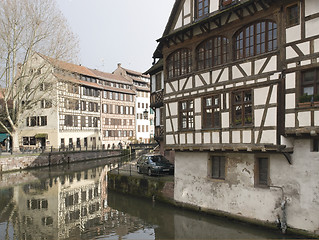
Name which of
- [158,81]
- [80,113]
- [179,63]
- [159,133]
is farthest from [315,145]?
[80,113]

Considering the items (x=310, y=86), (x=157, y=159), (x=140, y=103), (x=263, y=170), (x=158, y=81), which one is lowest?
(x=157, y=159)

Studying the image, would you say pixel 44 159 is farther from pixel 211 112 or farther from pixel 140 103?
pixel 140 103

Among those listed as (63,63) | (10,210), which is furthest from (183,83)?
(63,63)

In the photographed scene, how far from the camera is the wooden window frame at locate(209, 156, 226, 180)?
612 inches

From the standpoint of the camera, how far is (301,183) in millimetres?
12094

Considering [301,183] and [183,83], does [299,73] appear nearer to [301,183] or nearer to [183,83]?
[301,183]

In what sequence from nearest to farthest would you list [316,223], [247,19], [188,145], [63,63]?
[316,223] < [247,19] < [188,145] < [63,63]

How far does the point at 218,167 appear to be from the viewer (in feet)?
51.7

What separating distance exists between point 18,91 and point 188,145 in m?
26.4

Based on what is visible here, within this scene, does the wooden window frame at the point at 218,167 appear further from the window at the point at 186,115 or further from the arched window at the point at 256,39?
the arched window at the point at 256,39

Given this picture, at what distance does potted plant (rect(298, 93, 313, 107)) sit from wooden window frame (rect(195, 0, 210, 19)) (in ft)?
21.5

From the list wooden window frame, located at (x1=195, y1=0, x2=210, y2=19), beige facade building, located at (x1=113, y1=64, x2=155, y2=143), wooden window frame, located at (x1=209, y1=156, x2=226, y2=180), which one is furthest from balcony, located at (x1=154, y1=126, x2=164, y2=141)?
beige facade building, located at (x1=113, y1=64, x2=155, y2=143)

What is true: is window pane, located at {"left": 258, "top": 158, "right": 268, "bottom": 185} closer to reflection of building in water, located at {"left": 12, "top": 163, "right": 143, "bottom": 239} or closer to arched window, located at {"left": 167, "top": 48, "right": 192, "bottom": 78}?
reflection of building in water, located at {"left": 12, "top": 163, "right": 143, "bottom": 239}

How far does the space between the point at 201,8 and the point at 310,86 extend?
275 inches
